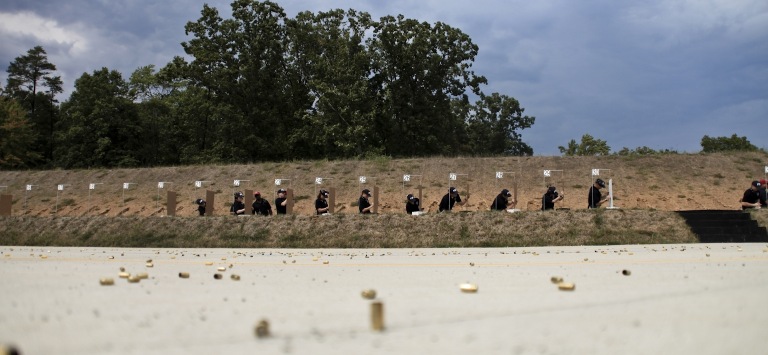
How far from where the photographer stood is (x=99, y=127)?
210 feet

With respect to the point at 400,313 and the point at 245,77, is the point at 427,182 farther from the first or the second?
the point at 400,313

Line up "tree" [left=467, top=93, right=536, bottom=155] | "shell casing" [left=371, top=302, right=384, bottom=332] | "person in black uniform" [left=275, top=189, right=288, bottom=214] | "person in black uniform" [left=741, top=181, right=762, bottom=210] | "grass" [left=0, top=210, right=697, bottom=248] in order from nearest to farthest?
"shell casing" [left=371, top=302, right=384, bottom=332]
"grass" [left=0, top=210, right=697, bottom=248]
"person in black uniform" [left=741, top=181, right=762, bottom=210]
"person in black uniform" [left=275, top=189, right=288, bottom=214]
"tree" [left=467, top=93, right=536, bottom=155]

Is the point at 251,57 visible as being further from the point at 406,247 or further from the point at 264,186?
the point at 406,247

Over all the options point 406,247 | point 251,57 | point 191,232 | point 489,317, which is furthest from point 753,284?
point 251,57

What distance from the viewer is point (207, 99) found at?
2333 inches

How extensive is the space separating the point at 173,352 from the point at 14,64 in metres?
88.2

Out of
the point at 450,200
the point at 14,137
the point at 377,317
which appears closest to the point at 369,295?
the point at 377,317

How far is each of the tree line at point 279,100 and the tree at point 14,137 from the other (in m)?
0.13

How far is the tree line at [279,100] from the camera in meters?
52.9

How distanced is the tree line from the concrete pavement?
135ft

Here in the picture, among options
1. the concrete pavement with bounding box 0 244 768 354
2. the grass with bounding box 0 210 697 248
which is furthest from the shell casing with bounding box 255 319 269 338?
the grass with bounding box 0 210 697 248

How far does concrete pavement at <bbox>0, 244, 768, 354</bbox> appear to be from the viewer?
3698 millimetres

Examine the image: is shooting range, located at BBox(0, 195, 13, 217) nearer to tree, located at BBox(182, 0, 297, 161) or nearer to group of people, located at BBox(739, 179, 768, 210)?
tree, located at BBox(182, 0, 297, 161)

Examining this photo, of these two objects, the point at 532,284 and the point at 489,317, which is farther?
the point at 532,284
